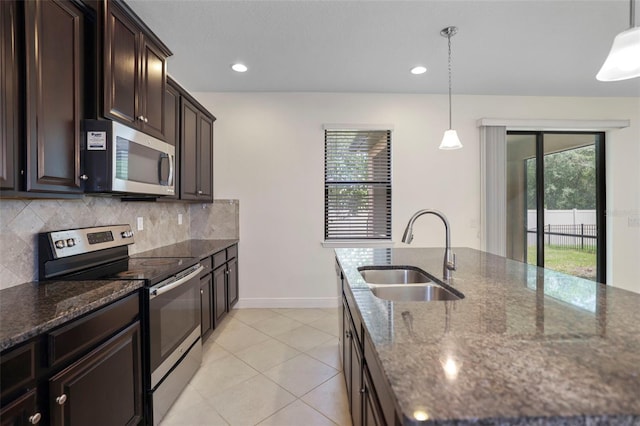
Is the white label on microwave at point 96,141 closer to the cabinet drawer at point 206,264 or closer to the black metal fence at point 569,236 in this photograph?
the cabinet drawer at point 206,264

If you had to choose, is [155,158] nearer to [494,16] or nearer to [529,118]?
[494,16]

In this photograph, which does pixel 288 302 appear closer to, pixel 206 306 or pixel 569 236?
pixel 206 306

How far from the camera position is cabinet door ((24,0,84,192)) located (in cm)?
129

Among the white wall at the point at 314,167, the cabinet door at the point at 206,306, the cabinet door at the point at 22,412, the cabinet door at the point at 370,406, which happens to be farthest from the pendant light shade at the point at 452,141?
the cabinet door at the point at 22,412

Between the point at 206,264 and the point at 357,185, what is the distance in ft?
6.70

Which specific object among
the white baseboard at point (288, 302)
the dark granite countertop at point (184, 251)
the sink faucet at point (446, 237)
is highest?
the sink faucet at point (446, 237)

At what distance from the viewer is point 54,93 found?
55.4 inches

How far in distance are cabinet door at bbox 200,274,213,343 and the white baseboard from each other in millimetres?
1009

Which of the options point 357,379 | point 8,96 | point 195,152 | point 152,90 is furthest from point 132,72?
point 357,379

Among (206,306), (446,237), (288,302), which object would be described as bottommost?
(288,302)

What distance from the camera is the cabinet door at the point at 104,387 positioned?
1.12 metres

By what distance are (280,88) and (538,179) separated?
3.56 meters

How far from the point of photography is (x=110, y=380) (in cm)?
137

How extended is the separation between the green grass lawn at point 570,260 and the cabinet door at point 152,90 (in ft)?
15.0
